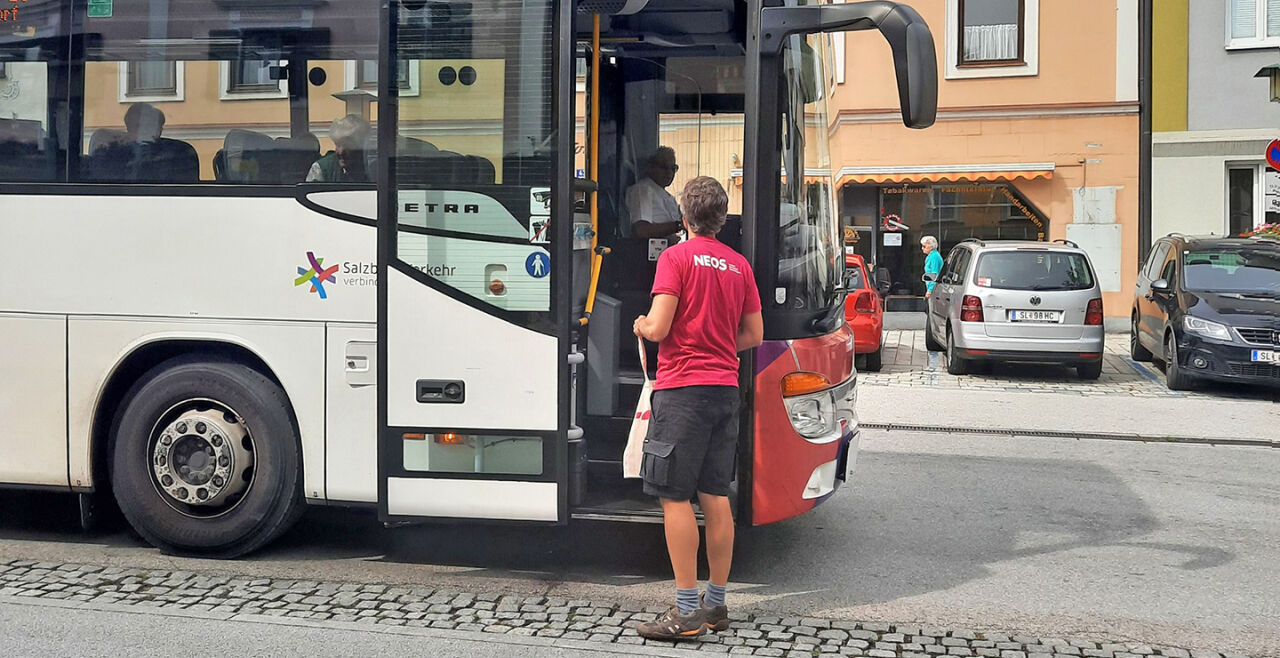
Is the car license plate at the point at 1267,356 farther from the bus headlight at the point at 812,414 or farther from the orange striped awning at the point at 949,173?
the bus headlight at the point at 812,414

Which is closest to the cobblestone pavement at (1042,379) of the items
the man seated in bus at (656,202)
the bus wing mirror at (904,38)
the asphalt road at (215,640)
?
the man seated in bus at (656,202)

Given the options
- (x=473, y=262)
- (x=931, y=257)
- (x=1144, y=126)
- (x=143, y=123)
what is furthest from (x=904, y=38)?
(x=1144, y=126)

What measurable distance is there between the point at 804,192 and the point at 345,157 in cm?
221

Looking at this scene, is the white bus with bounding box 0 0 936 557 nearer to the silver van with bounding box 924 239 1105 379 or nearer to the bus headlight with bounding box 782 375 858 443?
the bus headlight with bounding box 782 375 858 443

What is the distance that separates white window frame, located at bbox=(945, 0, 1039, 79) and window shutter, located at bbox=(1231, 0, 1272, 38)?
313 cm

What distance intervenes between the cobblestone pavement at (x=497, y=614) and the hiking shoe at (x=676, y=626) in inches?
1.6

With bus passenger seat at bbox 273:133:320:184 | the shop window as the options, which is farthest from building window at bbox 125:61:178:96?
the shop window

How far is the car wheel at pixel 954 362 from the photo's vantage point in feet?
53.3

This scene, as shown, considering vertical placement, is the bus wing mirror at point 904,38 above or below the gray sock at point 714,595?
above

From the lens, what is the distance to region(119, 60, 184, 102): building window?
643cm

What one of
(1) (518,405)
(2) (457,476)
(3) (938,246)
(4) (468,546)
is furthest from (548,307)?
(3) (938,246)

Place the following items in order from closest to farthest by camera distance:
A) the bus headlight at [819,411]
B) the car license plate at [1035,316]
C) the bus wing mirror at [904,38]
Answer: the bus wing mirror at [904,38] → the bus headlight at [819,411] → the car license plate at [1035,316]

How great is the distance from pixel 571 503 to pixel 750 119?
1952 mm

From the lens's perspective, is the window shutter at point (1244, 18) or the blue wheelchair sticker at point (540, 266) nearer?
the blue wheelchair sticker at point (540, 266)
